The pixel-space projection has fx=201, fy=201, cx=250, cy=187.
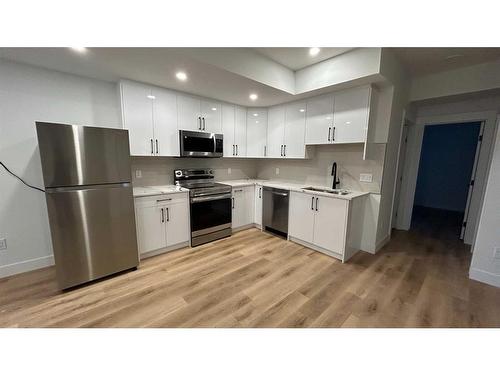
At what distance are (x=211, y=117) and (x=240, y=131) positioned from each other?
664 millimetres

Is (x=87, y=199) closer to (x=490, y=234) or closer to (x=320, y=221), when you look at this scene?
(x=320, y=221)

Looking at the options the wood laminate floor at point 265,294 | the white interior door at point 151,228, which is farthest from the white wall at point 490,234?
the white interior door at point 151,228

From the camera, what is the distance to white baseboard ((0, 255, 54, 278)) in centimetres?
235

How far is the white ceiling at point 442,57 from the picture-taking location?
7.93ft

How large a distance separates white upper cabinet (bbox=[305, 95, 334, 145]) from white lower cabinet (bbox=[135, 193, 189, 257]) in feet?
7.26

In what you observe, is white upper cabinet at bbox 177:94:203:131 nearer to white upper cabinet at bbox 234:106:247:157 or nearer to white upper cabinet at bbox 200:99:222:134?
white upper cabinet at bbox 200:99:222:134

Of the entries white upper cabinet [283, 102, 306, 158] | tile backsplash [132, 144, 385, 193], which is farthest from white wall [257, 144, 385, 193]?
white upper cabinet [283, 102, 306, 158]

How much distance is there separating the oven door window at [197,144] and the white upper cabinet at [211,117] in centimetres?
23

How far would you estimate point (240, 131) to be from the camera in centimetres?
387

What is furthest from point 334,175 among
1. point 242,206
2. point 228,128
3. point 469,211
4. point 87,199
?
point 87,199

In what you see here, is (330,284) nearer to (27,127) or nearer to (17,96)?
(27,127)

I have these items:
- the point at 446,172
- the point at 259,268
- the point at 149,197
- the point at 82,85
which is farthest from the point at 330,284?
the point at 446,172

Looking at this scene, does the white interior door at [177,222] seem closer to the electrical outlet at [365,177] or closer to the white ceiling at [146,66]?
the white ceiling at [146,66]
